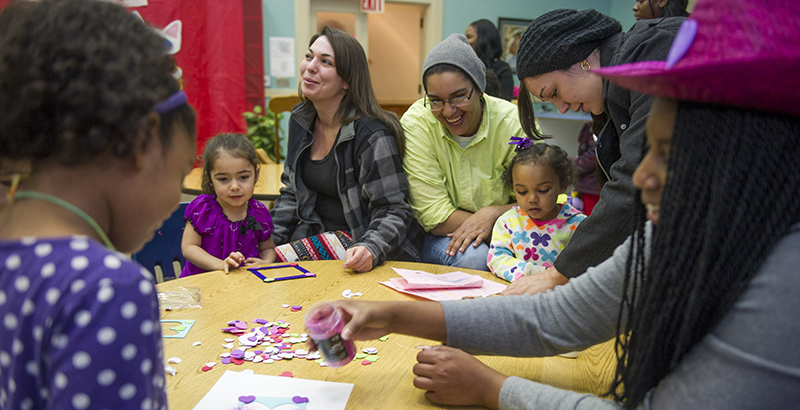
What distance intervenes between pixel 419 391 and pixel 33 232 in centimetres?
73

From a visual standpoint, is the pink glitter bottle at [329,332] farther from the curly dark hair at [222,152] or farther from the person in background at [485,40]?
the person in background at [485,40]

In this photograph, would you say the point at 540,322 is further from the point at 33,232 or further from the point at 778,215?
the point at 33,232

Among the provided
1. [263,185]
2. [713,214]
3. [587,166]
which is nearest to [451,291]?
[713,214]

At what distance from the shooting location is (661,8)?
9.03 ft

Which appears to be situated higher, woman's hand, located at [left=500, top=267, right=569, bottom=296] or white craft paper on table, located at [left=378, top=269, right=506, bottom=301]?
woman's hand, located at [left=500, top=267, right=569, bottom=296]

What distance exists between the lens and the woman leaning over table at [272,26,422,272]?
230 centimetres

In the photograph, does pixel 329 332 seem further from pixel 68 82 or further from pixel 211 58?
pixel 211 58

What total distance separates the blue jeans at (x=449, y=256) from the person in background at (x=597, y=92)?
1.97ft

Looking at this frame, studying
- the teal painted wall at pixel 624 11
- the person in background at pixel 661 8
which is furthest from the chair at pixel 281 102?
the teal painted wall at pixel 624 11

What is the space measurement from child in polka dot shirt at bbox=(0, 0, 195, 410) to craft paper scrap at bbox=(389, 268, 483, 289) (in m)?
1.00

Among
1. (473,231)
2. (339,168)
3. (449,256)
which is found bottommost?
(449,256)

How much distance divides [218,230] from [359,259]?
767 mm

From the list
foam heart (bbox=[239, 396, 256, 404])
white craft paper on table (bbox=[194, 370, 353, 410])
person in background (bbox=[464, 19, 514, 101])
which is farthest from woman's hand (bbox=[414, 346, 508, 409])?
person in background (bbox=[464, 19, 514, 101])

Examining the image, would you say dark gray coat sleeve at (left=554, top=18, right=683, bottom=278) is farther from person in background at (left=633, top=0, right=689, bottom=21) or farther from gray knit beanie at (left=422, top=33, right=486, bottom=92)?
person in background at (left=633, top=0, right=689, bottom=21)
